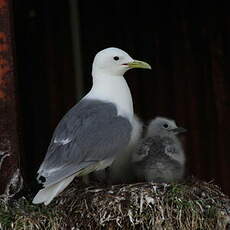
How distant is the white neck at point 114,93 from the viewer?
353 centimetres

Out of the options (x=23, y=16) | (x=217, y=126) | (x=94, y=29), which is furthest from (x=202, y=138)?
(x=23, y=16)

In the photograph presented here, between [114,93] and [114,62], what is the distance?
15 centimetres

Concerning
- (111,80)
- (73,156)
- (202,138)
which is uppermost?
(111,80)

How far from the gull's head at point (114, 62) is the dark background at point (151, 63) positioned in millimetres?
1559

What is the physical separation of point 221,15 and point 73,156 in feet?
7.38

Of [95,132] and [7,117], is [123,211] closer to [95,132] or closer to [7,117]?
[95,132]

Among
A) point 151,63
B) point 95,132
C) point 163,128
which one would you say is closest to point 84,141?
point 95,132

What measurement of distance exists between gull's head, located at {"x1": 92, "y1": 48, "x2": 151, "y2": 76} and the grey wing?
0.23 metres

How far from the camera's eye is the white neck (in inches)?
139

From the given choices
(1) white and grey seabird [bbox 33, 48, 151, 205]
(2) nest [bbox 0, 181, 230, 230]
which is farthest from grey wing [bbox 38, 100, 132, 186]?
(2) nest [bbox 0, 181, 230, 230]

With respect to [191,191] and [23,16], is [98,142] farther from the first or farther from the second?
[23,16]

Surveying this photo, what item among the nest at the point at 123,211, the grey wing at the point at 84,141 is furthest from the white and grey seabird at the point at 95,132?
the nest at the point at 123,211

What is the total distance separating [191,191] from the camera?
3.42 meters

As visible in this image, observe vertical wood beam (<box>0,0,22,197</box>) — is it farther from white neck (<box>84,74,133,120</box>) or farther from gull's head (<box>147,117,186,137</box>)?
gull's head (<box>147,117,186,137</box>)
